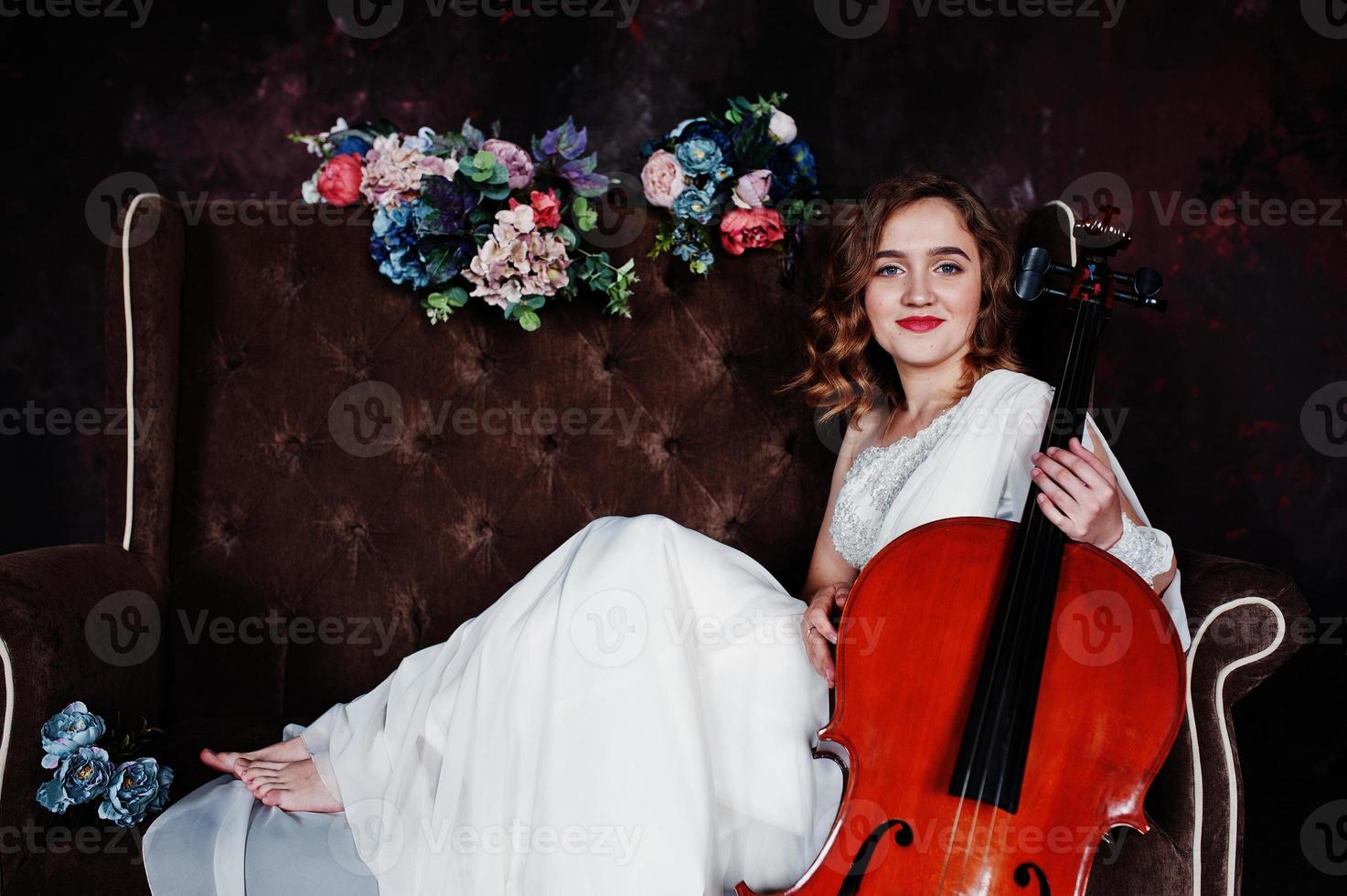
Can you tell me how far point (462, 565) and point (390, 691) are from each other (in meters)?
0.54

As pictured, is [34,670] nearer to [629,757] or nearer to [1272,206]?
[629,757]

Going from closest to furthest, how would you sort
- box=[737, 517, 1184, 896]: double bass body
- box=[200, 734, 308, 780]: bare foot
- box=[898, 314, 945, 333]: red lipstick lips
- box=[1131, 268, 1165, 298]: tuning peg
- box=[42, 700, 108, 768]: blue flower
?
box=[737, 517, 1184, 896]: double bass body < box=[1131, 268, 1165, 298]: tuning peg < box=[42, 700, 108, 768]: blue flower < box=[200, 734, 308, 780]: bare foot < box=[898, 314, 945, 333]: red lipstick lips

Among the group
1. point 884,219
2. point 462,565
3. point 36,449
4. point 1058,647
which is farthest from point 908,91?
point 36,449

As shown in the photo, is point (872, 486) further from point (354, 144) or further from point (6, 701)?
point (6, 701)

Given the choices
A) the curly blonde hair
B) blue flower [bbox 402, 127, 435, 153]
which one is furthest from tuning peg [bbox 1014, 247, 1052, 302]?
blue flower [bbox 402, 127, 435, 153]

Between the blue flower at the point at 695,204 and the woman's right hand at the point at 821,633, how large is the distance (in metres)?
0.99

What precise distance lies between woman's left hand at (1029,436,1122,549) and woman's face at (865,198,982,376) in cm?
59

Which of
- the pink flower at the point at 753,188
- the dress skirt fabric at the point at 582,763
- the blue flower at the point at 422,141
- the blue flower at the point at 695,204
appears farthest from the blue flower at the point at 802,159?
the dress skirt fabric at the point at 582,763

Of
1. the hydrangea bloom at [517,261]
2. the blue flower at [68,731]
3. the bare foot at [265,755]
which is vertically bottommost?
the bare foot at [265,755]

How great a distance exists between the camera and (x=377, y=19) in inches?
115

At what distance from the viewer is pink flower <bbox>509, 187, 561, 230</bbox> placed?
2.22 meters

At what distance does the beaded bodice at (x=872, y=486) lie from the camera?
2.00 m

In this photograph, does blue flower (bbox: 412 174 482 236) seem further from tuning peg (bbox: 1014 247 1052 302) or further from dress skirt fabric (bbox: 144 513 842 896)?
tuning peg (bbox: 1014 247 1052 302)

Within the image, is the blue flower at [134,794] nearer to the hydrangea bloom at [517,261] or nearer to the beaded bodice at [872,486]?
the hydrangea bloom at [517,261]
